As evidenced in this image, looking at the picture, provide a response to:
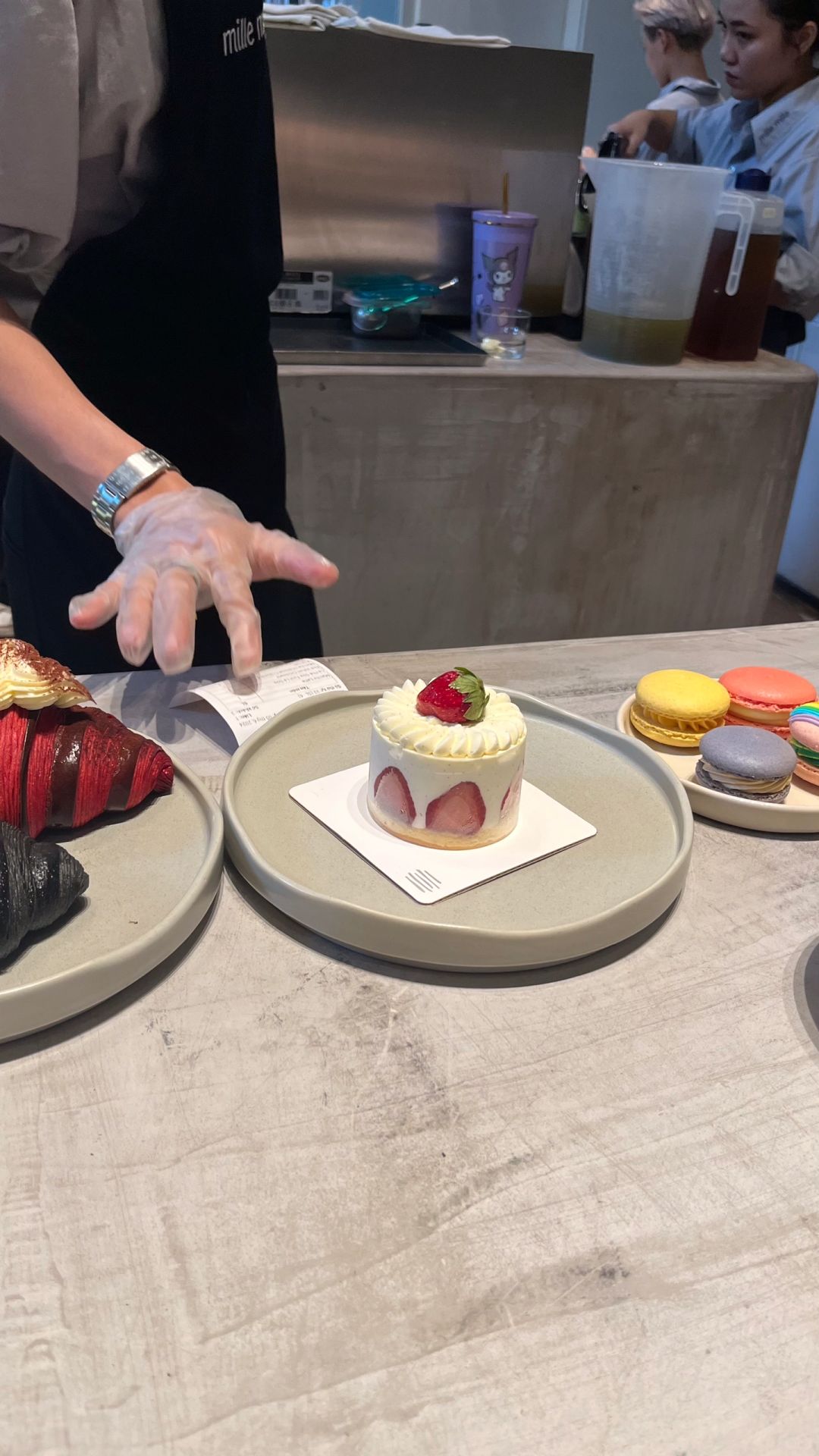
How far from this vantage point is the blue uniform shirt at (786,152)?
2.69 metres

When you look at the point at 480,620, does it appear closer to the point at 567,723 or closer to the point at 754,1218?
the point at 567,723

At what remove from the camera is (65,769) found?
807mm

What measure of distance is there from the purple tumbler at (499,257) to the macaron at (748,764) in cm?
163

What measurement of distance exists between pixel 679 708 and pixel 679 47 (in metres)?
3.80

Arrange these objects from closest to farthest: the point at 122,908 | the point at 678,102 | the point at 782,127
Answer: the point at 122,908 < the point at 782,127 < the point at 678,102

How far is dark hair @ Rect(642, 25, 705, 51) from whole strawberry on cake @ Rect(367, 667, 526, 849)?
391cm

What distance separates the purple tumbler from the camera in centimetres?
224

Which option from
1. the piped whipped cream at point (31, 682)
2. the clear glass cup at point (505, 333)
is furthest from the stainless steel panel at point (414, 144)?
the piped whipped cream at point (31, 682)

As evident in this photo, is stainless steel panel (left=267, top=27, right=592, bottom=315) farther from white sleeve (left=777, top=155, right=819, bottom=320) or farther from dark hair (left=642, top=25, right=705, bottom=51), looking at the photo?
dark hair (left=642, top=25, right=705, bottom=51)

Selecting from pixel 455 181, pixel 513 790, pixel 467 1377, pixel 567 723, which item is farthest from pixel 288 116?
pixel 467 1377

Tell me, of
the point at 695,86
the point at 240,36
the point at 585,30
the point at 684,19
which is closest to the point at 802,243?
the point at 695,86

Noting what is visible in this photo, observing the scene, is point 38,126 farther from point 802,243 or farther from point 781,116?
point 781,116

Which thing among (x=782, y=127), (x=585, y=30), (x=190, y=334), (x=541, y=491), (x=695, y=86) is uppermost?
(x=585, y=30)

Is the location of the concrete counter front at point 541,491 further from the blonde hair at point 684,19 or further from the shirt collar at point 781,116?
the blonde hair at point 684,19
